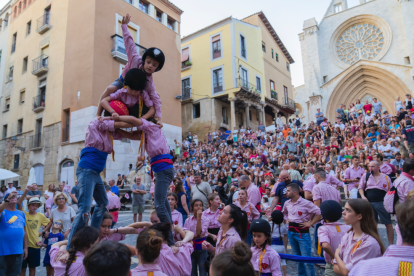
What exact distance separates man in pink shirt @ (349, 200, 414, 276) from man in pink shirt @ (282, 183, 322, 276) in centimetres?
341

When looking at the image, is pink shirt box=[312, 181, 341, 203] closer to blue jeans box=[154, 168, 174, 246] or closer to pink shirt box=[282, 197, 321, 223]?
pink shirt box=[282, 197, 321, 223]

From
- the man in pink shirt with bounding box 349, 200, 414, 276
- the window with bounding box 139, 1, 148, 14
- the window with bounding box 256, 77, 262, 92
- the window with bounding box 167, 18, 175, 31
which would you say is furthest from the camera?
the window with bounding box 256, 77, 262, 92

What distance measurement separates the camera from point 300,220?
504 centimetres

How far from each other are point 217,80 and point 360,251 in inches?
1062

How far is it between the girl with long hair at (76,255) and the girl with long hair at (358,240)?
2432mm

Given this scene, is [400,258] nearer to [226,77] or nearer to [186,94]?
[226,77]

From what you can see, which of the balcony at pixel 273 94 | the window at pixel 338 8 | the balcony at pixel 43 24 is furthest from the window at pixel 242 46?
the balcony at pixel 43 24

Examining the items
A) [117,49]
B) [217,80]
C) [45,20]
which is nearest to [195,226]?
[117,49]

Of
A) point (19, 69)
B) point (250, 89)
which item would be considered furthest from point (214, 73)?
point (19, 69)

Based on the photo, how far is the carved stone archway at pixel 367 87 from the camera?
28156 mm

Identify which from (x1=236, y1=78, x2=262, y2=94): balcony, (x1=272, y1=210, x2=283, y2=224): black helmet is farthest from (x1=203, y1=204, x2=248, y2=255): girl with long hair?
(x1=236, y1=78, x2=262, y2=94): balcony

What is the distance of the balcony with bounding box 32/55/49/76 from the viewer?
72.9 feet

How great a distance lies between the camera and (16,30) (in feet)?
88.9

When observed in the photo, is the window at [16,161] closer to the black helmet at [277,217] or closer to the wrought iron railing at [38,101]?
the wrought iron railing at [38,101]
